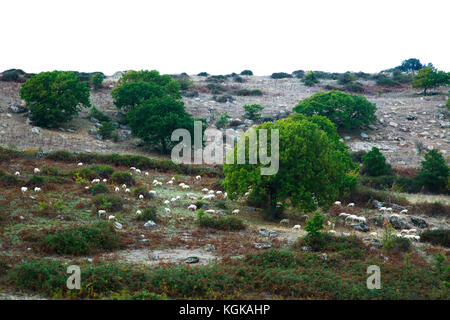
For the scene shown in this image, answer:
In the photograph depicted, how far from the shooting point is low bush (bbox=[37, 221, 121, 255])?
1178 centimetres

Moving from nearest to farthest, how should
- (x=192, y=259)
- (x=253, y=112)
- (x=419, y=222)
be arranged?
(x=192, y=259) < (x=419, y=222) < (x=253, y=112)

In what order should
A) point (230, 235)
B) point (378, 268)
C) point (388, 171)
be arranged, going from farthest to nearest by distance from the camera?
point (388, 171), point (230, 235), point (378, 268)

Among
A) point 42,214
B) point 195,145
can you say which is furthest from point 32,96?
point 42,214

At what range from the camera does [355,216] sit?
17578mm

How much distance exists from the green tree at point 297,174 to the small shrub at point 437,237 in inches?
147

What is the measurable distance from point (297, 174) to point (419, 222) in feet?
20.8

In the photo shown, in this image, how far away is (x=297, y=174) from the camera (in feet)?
54.0

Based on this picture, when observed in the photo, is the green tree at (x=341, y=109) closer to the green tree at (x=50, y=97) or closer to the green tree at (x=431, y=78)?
the green tree at (x=431, y=78)

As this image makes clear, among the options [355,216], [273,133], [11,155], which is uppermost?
[273,133]

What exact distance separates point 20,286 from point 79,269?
1.34 meters

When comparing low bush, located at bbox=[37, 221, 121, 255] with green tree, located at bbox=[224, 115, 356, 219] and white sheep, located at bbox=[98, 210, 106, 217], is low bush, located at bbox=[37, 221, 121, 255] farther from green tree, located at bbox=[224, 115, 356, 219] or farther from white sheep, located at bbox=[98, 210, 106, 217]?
green tree, located at bbox=[224, 115, 356, 219]

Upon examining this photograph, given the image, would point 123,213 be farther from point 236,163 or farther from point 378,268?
point 378,268

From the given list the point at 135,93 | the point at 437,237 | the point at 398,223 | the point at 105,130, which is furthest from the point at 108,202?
the point at 135,93

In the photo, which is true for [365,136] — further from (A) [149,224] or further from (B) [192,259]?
(B) [192,259]
